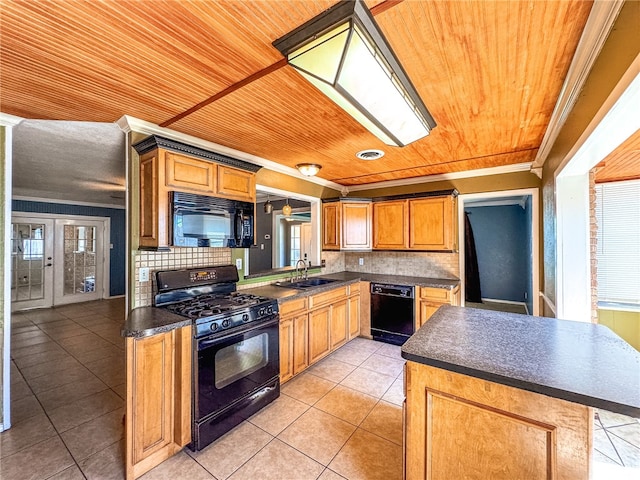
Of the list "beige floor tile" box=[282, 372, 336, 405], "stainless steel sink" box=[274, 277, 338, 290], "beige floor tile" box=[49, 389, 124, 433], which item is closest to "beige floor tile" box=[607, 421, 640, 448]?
"beige floor tile" box=[282, 372, 336, 405]

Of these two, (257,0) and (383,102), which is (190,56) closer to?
(257,0)

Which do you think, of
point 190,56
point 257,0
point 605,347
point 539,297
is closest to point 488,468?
point 605,347

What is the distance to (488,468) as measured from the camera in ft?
3.77

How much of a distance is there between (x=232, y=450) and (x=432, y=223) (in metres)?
3.33

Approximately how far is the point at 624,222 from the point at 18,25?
554cm

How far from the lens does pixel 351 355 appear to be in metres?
3.39

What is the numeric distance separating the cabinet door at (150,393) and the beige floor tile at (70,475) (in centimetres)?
38

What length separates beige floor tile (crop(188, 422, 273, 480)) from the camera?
173cm

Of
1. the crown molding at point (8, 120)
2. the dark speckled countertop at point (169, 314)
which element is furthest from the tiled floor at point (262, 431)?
the crown molding at point (8, 120)

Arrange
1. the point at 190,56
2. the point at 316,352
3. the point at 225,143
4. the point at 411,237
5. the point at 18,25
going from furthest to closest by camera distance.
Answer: the point at 411,237, the point at 316,352, the point at 225,143, the point at 190,56, the point at 18,25

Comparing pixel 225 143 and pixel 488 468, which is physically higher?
pixel 225 143

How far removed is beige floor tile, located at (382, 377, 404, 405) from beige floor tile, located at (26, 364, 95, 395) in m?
3.12

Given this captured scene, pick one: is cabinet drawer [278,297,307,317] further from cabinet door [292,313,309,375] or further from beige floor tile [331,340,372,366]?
beige floor tile [331,340,372,366]

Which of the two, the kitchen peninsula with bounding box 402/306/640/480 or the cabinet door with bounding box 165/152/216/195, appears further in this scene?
the cabinet door with bounding box 165/152/216/195
